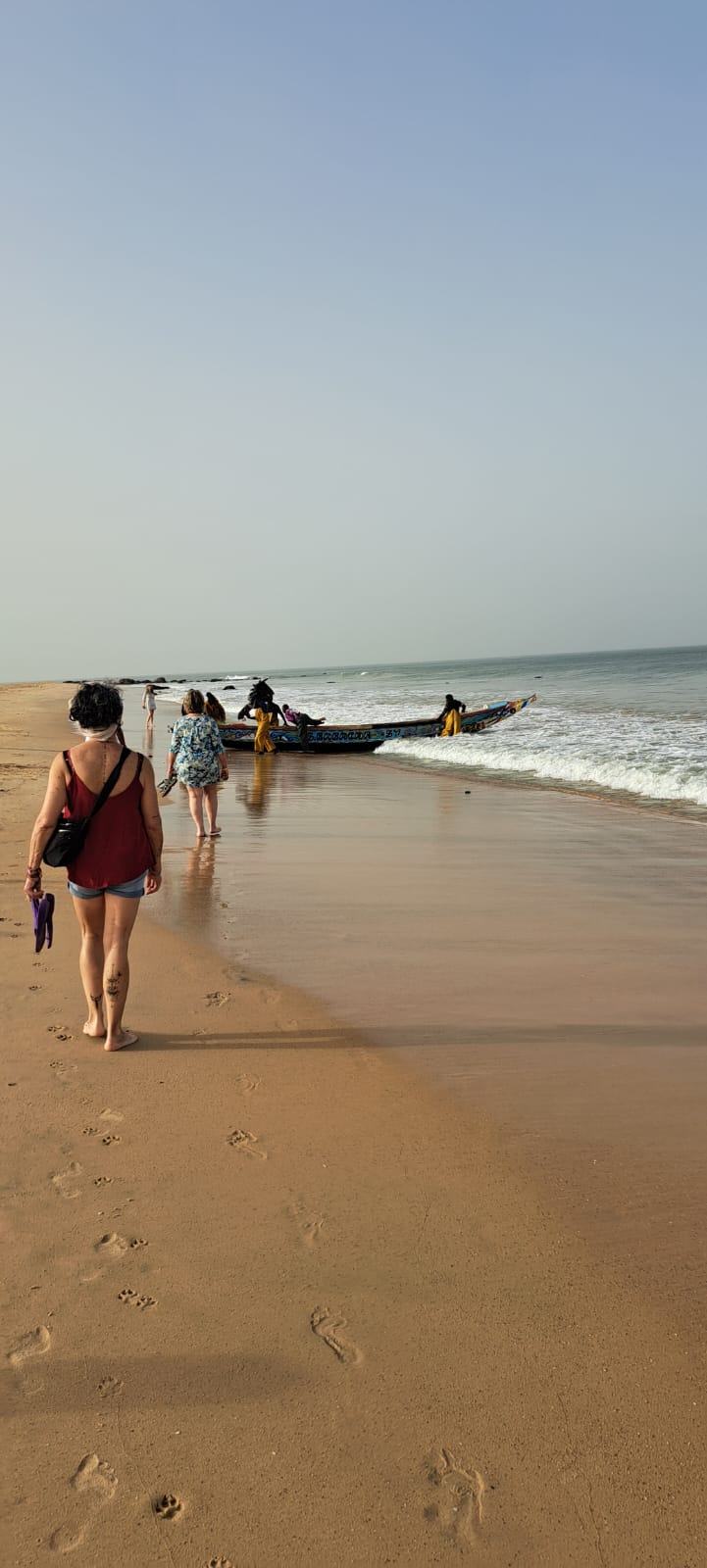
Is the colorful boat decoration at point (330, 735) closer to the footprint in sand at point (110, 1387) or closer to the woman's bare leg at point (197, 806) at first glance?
the woman's bare leg at point (197, 806)

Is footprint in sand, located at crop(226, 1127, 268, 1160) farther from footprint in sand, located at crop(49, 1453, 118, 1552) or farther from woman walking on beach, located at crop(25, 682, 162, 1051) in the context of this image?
footprint in sand, located at crop(49, 1453, 118, 1552)

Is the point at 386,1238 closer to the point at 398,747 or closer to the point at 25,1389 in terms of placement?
the point at 25,1389

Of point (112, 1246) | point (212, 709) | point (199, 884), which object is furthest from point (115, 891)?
point (212, 709)

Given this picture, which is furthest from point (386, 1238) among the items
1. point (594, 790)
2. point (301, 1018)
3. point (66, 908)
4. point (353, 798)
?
point (594, 790)

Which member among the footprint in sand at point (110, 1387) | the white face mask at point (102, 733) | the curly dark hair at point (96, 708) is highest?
the curly dark hair at point (96, 708)

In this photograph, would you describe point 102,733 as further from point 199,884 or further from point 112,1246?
point 199,884

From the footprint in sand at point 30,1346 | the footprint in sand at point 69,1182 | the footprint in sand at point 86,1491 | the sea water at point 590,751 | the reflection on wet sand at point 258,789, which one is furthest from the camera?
the sea water at point 590,751

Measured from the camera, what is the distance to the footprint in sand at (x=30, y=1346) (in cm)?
248

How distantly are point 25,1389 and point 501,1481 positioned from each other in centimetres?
120

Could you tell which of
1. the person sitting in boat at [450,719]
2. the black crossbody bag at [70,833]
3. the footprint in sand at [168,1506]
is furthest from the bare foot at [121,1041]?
the person sitting in boat at [450,719]

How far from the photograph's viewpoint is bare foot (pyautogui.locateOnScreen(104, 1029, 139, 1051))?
14.8 feet

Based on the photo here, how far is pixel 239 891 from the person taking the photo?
312 inches

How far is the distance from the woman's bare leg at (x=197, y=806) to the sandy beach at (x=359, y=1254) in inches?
152

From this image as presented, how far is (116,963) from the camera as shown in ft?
14.8
